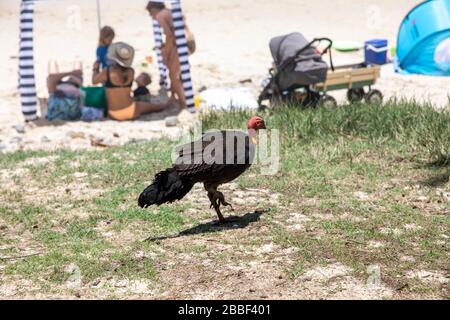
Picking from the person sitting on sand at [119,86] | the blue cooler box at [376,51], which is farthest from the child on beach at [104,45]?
the blue cooler box at [376,51]

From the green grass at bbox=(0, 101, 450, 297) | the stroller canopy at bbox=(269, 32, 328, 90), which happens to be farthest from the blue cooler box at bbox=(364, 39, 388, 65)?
the green grass at bbox=(0, 101, 450, 297)

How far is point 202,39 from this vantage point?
17.3 meters

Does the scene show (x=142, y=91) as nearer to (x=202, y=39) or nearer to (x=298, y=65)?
(x=298, y=65)

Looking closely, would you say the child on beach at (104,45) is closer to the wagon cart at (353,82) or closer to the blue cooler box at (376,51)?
the wagon cart at (353,82)

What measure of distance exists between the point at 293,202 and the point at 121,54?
574 cm

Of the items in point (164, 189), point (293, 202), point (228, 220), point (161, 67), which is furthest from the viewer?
point (161, 67)

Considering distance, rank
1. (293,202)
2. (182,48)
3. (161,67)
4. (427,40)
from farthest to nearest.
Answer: (161,67)
(427,40)
(182,48)
(293,202)

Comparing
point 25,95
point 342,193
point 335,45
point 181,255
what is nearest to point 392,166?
point 342,193

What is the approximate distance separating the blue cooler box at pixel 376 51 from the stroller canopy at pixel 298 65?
3.34m

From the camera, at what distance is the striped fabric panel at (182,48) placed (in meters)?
12.0

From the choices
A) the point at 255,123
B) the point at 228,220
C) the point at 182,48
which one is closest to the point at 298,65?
the point at 182,48

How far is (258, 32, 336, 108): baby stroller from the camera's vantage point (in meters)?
10.8

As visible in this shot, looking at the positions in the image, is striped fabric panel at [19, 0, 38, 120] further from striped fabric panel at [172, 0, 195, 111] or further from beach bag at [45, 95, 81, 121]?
striped fabric panel at [172, 0, 195, 111]

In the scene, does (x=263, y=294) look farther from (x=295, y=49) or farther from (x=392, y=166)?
(x=295, y=49)
